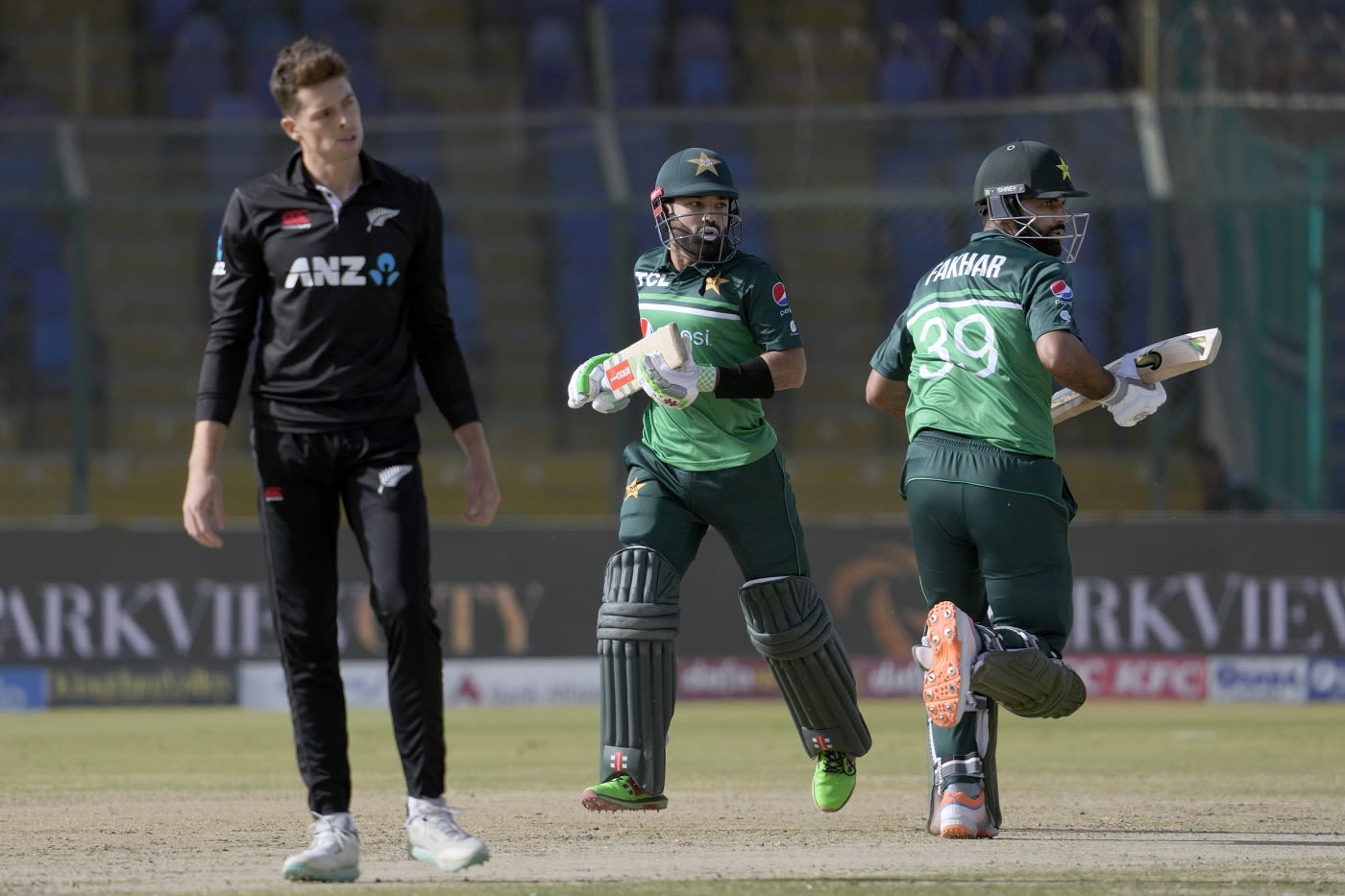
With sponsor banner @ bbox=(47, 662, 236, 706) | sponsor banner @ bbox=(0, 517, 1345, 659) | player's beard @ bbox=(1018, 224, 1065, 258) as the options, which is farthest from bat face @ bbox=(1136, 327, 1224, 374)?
sponsor banner @ bbox=(47, 662, 236, 706)

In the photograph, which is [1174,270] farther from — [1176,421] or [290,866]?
[290,866]

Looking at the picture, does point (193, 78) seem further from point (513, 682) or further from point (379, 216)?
point (379, 216)

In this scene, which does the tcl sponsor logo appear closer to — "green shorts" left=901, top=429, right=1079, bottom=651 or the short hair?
"green shorts" left=901, top=429, right=1079, bottom=651

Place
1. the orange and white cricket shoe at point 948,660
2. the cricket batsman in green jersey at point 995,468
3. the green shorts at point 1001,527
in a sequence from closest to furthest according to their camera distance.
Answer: the orange and white cricket shoe at point 948,660, the cricket batsman in green jersey at point 995,468, the green shorts at point 1001,527

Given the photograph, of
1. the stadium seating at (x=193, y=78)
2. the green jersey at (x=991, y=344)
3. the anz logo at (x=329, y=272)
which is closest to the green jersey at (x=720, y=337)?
the green jersey at (x=991, y=344)

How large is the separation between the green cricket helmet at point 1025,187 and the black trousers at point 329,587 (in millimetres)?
2186

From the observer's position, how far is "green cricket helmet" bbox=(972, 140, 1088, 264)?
6.44 metres

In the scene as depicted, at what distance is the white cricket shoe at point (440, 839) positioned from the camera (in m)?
5.12

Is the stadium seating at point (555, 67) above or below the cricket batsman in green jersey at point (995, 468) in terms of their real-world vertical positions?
above

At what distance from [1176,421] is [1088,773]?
5.89m

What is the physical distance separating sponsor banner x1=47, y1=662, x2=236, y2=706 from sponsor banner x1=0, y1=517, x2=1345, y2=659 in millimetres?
72

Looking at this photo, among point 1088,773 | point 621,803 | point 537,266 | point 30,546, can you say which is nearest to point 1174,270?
point 537,266

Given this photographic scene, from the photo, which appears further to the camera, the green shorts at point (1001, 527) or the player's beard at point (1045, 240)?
the player's beard at point (1045, 240)

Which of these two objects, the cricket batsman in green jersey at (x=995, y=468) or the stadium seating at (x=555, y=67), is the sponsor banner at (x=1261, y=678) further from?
the stadium seating at (x=555, y=67)
